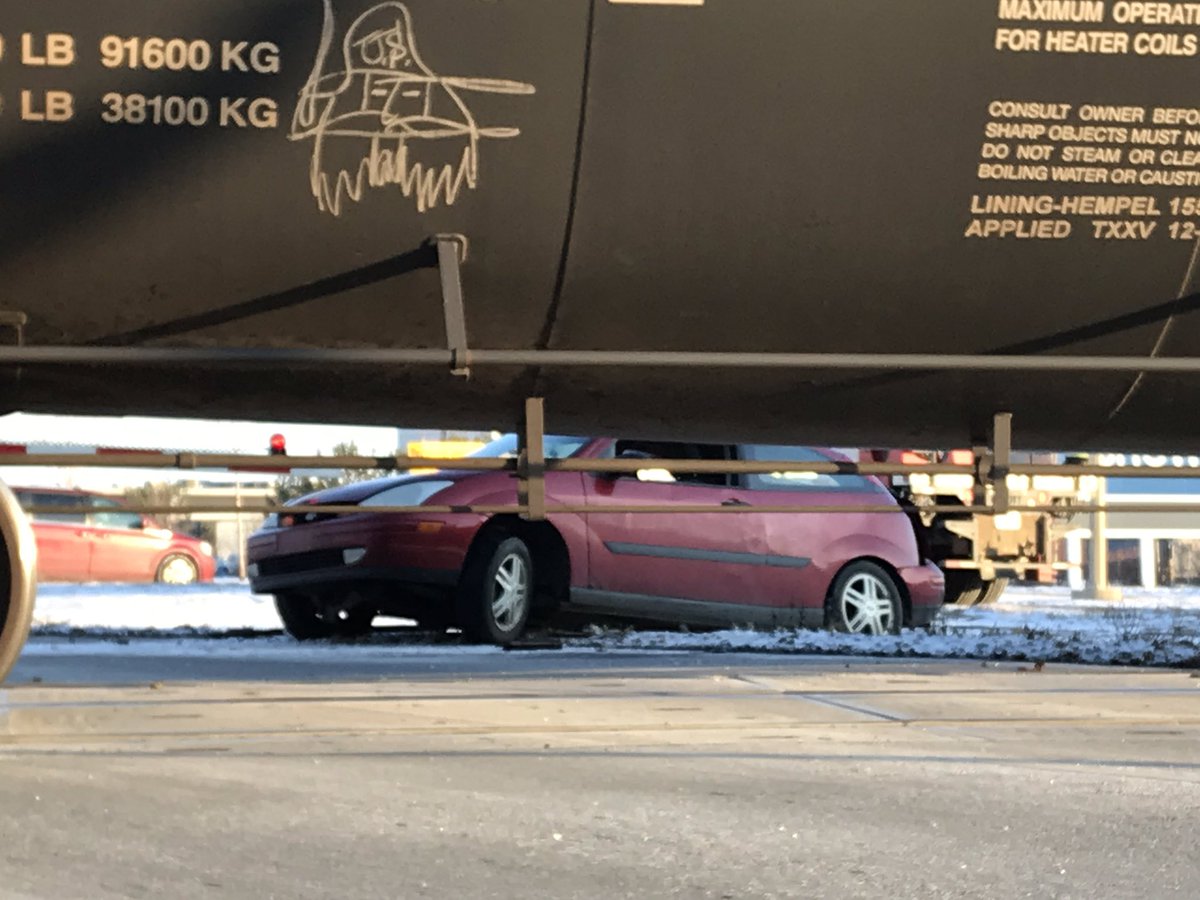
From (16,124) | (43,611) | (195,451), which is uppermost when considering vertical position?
(16,124)

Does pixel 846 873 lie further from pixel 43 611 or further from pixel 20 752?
pixel 43 611

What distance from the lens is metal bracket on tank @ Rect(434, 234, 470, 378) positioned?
4309 mm

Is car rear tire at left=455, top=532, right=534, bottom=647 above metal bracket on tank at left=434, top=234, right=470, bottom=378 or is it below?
below

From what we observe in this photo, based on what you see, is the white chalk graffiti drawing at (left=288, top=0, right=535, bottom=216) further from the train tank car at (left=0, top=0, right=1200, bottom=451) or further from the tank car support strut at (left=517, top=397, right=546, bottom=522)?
the tank car support strut at (left=517, top=397, right=546, bottom=522)

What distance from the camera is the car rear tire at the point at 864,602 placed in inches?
429

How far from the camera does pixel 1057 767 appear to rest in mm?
4691

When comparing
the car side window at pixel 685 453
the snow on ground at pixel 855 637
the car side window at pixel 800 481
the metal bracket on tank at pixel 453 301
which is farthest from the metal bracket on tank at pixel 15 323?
the car side window at pixel 800 481

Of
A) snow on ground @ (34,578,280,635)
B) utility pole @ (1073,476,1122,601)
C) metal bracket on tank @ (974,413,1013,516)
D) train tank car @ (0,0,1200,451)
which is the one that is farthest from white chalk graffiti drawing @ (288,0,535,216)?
utility pole @ (1073,476,1122,601)

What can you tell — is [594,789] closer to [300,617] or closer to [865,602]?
[300,617]

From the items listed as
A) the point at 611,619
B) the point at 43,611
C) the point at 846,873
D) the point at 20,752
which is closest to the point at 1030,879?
the point at 846,873

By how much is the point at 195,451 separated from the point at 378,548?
421cm

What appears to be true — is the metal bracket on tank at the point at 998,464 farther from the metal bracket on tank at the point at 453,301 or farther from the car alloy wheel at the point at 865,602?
the car alloy wheel at the point at 865,602

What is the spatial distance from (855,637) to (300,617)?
124 inches

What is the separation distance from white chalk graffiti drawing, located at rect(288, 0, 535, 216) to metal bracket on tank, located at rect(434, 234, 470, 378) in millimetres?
126
